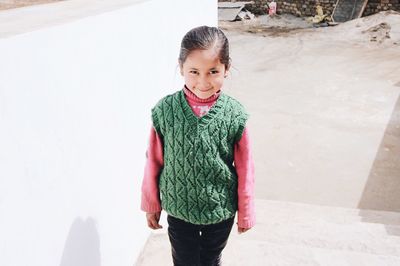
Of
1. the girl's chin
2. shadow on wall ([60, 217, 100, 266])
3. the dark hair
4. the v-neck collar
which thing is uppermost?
the dark hair

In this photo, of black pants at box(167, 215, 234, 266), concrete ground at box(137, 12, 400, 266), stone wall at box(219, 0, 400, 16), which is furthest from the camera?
stone wall at box(219, 0, 400, 16)

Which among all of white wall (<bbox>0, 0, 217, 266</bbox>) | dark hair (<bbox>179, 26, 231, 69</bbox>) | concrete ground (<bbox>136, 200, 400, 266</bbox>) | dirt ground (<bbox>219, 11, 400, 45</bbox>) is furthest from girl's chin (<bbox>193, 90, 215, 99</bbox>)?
dirt ground (<bbox>219, 11, 400, 45</bbox>)

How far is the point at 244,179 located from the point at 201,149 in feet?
0.67

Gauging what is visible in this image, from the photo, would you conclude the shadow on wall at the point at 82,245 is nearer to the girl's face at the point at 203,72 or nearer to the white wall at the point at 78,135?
the white wall at the point at 78,135

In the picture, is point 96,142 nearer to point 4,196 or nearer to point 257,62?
point 4,196

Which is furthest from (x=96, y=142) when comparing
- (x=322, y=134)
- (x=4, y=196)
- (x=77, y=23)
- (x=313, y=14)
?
(x=313, y=14)

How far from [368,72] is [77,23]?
8461 mm

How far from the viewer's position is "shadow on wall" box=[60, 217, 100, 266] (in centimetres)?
122

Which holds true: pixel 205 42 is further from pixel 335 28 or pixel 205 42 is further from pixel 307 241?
pixel 335 28

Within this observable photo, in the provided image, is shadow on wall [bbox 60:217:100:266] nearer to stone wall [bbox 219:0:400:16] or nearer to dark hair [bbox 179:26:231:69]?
dark hair [bbox 179:26:231:69]

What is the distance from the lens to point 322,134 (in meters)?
5.77

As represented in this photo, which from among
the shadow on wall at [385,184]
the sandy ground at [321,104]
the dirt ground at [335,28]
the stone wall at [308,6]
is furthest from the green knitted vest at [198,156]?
the stone wall at [308,6]

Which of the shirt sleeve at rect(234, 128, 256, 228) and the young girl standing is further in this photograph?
the shirt sleeve at rect(234, 128, 256, 228)

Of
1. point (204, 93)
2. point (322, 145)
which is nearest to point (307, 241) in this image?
point (204, 93)
